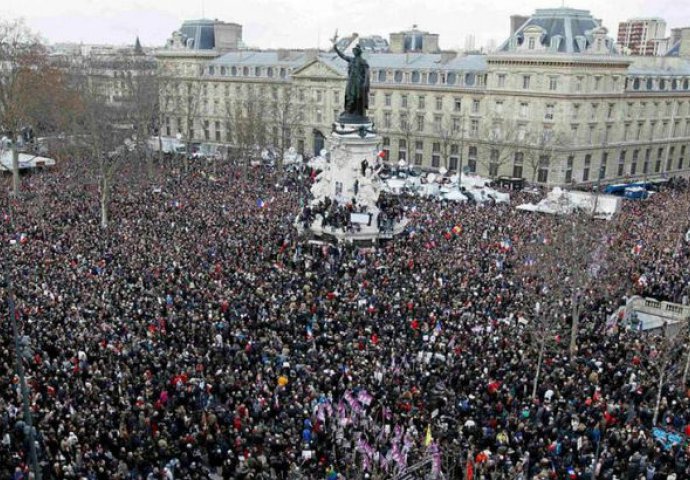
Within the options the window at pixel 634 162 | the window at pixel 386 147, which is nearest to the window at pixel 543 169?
the window at pixel 634 162

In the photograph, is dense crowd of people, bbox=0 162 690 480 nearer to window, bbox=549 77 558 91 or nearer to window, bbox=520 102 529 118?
window, bbox=549 77 558 91

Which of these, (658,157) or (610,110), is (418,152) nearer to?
(610,110)

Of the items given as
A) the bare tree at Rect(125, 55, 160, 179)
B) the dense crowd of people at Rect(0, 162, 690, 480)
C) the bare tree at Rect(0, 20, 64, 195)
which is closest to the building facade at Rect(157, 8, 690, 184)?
the bare tree at Rect(125, 55, 160, 179)

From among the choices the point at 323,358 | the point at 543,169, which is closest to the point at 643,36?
the point at 543,169

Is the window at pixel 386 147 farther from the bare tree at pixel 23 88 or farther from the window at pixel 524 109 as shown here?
the bare tree at pixel 23 88

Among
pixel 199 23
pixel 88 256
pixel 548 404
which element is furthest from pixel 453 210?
pixel 199 23

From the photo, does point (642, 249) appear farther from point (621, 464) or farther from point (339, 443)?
point (339, 443)

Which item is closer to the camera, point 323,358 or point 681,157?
point 323,358

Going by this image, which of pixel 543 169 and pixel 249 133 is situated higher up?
pixel 249 133

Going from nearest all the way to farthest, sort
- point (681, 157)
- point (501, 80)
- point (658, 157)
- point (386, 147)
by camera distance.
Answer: point (501, 80), point (658, 157), point (681, 157), point (386, 147)
